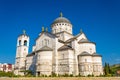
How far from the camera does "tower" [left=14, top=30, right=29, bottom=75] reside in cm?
4228

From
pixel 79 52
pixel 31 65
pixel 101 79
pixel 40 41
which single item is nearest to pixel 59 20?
pixel 40 41

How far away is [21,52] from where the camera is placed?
42531mm

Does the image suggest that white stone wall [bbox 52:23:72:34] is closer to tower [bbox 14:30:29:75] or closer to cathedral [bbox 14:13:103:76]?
cathedral [bbox 14:13:103:76]

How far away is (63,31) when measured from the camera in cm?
3938

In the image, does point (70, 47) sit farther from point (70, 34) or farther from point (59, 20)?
point (59, 20)

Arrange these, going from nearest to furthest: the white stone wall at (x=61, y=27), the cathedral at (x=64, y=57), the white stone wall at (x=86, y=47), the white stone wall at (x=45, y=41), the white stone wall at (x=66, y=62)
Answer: the white stone wall at (x=66, y=62) < the cathedral at (x=64, y=57) < the white stone wall at (x=45, y=41) < the white stone wall at (x=86, y=47) < the white stone wall at (x=61, y=27)

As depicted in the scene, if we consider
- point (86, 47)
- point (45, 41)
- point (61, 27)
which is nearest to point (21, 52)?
point (45, 41)

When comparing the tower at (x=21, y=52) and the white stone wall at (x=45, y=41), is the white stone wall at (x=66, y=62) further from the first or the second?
the tower at (x=21, y=52)

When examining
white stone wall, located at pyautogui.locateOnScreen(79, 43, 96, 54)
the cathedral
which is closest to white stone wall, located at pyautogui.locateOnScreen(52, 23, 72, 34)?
the cathedral

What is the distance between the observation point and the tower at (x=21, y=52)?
42.3m

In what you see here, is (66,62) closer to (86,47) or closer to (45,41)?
(86,47)

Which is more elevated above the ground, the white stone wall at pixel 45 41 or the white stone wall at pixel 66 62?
the white stone wall at pixel 45 41

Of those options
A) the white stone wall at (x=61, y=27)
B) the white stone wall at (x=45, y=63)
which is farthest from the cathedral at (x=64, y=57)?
the white stone wall at (x=61, y=27)

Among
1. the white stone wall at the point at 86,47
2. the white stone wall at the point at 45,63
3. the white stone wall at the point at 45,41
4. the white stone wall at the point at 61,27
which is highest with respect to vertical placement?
the white stone wall at the point at 61,27
